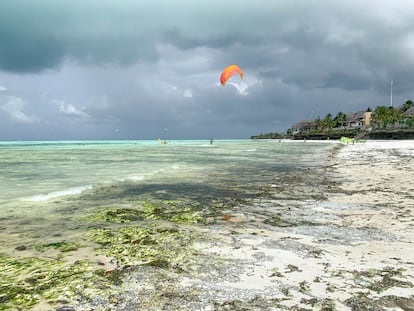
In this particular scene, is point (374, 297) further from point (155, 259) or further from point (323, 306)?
point (155, 259)

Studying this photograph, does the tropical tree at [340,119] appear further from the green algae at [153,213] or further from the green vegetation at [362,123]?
the green algae at [153,213]

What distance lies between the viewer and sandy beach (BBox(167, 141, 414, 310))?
3.32 meters

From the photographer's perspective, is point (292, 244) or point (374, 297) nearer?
point (374, 297)

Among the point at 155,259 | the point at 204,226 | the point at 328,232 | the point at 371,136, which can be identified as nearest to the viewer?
the point at 155,259

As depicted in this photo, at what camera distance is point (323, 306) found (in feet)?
10.4

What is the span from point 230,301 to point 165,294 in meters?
0.71

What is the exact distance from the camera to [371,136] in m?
95.1

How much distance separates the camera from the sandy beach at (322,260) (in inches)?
131

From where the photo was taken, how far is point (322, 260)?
4.43m

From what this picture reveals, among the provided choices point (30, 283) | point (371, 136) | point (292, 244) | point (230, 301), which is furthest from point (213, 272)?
point (371, 136)

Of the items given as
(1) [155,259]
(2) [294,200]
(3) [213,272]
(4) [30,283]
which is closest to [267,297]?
(3) [213,272]

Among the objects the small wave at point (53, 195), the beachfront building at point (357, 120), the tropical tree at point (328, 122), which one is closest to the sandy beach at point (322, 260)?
the small wave at point (53, 195)

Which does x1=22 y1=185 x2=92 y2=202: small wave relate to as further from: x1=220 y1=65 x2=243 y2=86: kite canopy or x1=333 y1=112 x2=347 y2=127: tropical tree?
x1=333 y1=112 x2=347 y2=127: tropical tree

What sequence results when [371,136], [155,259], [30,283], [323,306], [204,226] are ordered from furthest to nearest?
1. [371,136]
2. [204,226]
3. [155,259]
4. [30,283]
5. [323,306]
